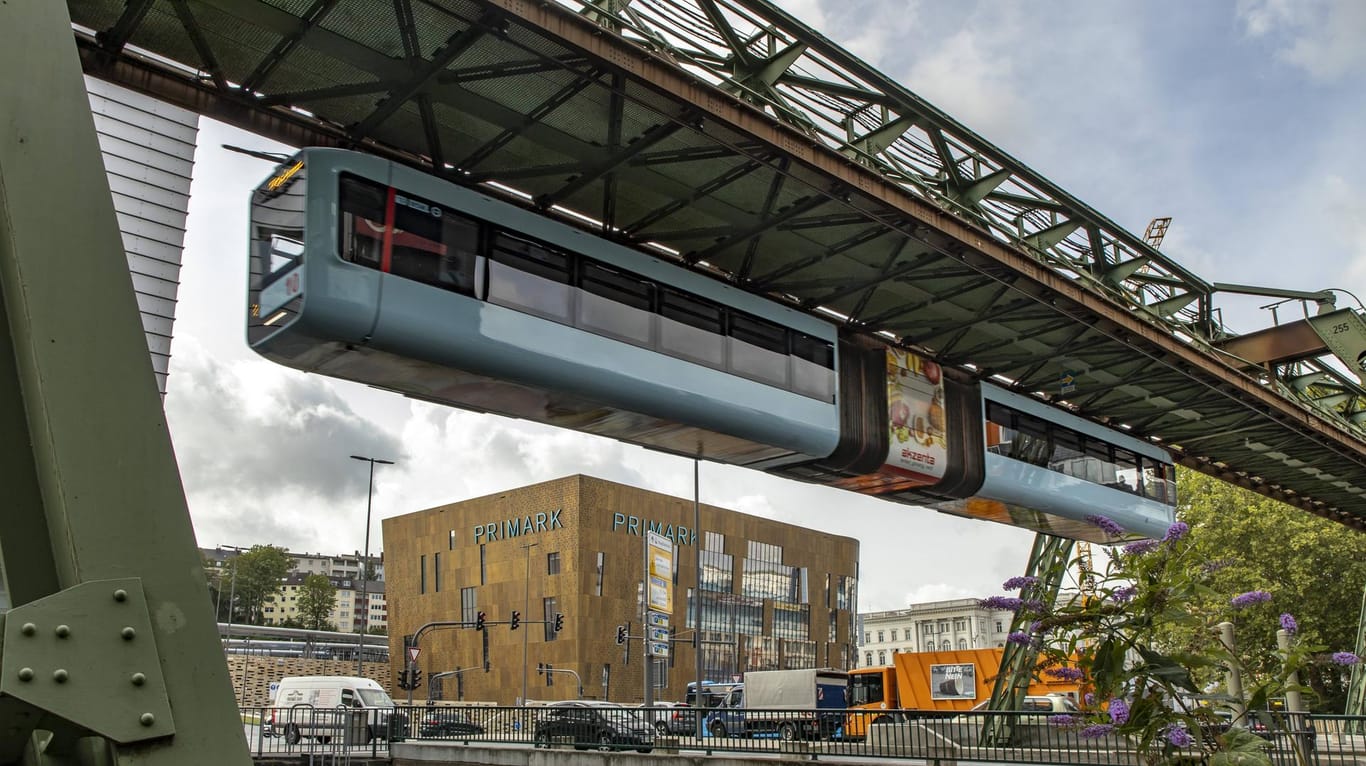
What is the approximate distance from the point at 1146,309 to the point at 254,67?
1744cm

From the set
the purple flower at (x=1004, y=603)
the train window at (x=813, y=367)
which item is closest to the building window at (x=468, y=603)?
the train window at (x=813, y=367)

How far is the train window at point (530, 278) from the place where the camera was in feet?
41.3

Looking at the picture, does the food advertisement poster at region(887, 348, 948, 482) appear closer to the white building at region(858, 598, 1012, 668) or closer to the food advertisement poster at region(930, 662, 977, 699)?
the food advertisement poster at region(930, 662, 977, 699)

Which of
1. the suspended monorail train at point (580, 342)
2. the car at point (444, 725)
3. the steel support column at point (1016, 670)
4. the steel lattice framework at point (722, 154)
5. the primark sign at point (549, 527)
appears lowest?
the car at point (444, 725)

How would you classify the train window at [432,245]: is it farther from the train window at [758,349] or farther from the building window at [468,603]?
the building window at [468,603]

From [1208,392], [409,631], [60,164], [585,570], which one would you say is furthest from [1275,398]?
[409,631]

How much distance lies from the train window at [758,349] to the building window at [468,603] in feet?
234

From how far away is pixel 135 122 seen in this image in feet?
47.0

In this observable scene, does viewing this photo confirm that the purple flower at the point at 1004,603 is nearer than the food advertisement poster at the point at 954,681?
Yes

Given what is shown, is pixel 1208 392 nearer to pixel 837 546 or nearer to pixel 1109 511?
pixel 1109 511

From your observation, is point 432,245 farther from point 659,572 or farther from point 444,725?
point 659,572

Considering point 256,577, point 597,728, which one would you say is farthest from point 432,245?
point 256,577

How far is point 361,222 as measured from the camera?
11.5m

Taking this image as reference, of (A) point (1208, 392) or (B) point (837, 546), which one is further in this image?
(B) point (837, 546)
